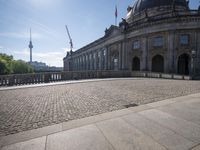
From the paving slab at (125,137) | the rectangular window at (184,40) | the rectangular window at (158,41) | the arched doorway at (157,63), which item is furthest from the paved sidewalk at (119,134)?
the arched doorway at (157,63)

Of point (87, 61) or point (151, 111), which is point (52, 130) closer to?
point (151, 111)

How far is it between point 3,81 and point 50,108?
36.2ft

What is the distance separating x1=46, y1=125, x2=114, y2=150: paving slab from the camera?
331cm

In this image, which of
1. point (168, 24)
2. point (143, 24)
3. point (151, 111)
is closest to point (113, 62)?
point (143, 24)

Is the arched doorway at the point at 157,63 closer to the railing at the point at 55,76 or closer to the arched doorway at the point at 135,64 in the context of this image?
the arched doorway at the point at 135,64

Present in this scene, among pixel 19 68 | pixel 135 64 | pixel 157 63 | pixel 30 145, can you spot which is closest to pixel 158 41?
pixel 157 63

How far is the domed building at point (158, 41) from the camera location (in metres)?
28.8

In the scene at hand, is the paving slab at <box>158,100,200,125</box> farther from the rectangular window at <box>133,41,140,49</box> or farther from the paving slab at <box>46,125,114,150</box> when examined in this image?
the rectangular window at <box>133,41,140,49</box>

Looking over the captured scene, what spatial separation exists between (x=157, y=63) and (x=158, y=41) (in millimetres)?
5696

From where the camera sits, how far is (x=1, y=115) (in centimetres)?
549

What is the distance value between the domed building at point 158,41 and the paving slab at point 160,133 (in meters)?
22.7

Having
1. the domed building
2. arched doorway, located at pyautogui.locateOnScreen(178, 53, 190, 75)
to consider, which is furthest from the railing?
arched doorway, located at pyautogui.locateOnScreen(178, 53, 190, 75)

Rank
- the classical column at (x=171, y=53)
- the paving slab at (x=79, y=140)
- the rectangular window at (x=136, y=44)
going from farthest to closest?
1. the rectangular window at (x=136, y=44)
2. the classical column at (x=171, y=53)
3. the paving slab at (x=79, y=140)

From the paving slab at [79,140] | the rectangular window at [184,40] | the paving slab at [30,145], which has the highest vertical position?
the rectangular window at [184,40]
